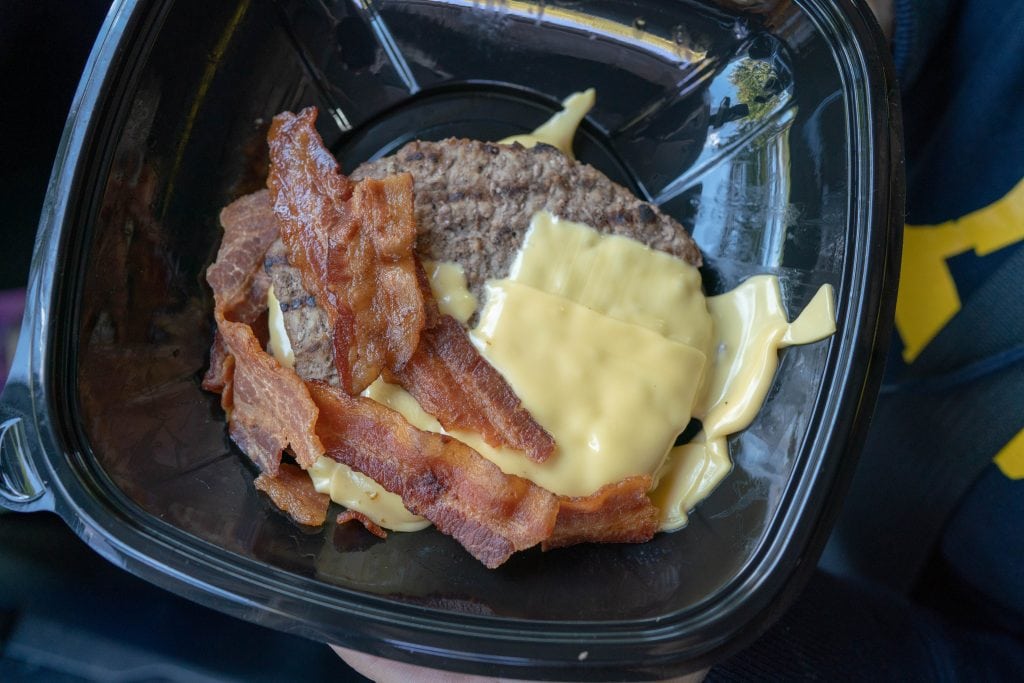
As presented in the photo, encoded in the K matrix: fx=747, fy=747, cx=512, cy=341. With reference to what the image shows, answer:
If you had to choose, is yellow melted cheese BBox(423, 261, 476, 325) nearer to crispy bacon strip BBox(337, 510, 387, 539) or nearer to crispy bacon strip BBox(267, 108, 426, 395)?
crispy bacon strip BBox(267, 108, 426, 395)

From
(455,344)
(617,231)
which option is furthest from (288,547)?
(617,231)

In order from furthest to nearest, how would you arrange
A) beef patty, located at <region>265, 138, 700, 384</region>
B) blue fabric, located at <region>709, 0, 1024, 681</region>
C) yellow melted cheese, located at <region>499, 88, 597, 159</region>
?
1. yellow melted cheese, located at <region>499, 88, 597, 159</region>
2. blue fabric, located at <region>709, 0, 1024, 681</region>
3. beef patty, located at <region>265, 138, 700, 384</region>

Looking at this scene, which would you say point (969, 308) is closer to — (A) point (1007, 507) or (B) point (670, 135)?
(A) point (1007, 507)

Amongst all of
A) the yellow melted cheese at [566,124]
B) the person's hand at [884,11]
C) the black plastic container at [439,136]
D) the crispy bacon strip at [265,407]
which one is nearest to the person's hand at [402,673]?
the black plastic container at [439,136]

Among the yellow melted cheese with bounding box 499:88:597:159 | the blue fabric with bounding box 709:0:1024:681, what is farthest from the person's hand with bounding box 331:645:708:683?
the yellow melted cheese with bounding box 499:88:597:159

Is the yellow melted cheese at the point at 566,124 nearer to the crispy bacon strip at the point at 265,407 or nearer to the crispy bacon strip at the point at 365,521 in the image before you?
the crispy bacon strip at the point at 265,407

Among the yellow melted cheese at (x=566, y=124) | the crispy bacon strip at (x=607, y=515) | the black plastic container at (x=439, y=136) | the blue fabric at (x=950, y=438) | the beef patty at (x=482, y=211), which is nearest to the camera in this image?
the black plastic container at (x=439, y=136)

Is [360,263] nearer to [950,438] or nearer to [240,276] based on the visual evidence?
[240,276]
